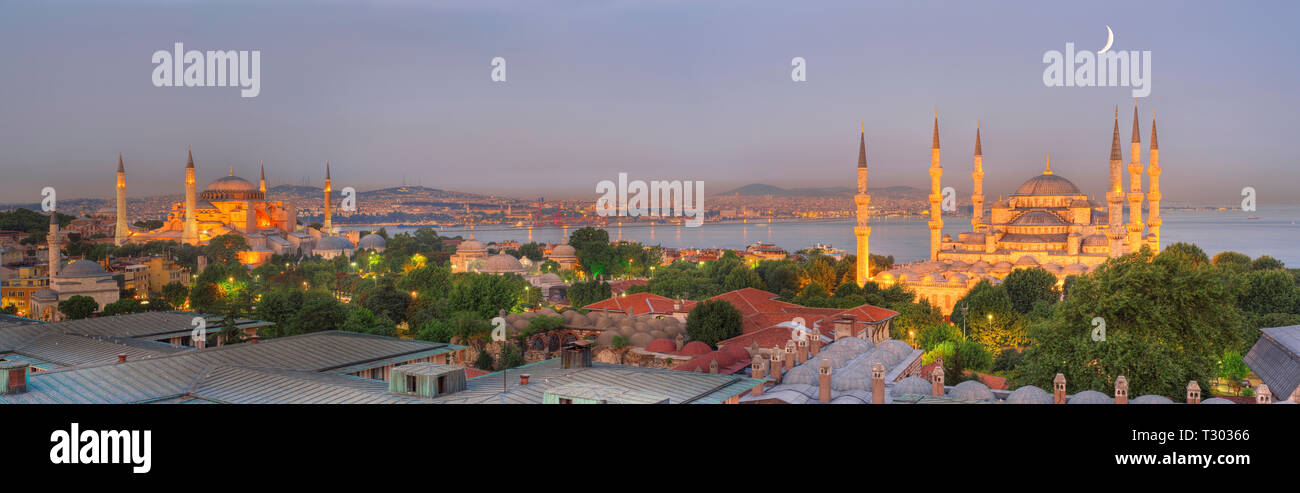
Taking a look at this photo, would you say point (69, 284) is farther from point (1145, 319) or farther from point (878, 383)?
point (1145, 319)

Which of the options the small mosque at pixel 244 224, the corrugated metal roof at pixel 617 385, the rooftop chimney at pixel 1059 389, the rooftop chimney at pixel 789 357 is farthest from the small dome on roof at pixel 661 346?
the small mosque at pixel 244 224

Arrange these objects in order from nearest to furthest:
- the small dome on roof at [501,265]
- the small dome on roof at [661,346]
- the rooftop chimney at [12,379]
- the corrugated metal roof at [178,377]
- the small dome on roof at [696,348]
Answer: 1. the rooftop chimney at [12,379]
2. the corrugated metal roof at [178,377]
3. the small dome on roof at [696,348]
4. the small dome on roof at [661,346]
5. the small dome on roof at [501,265]

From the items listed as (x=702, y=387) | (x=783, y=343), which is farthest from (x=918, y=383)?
(x=783, y=343)

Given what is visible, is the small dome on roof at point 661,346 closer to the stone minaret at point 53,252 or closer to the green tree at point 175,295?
the green tree at point 175,295

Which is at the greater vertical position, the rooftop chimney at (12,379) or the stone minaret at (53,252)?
the stone minaret at (53,252)

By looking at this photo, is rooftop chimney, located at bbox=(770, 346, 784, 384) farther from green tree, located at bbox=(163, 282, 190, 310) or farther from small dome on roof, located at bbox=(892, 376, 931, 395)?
green tree, located at bbox=(163, 282, 190, 310)

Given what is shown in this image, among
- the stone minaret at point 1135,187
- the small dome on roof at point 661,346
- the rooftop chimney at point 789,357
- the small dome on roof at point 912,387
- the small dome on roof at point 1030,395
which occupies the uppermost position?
the stone minaret at point 1135,187
